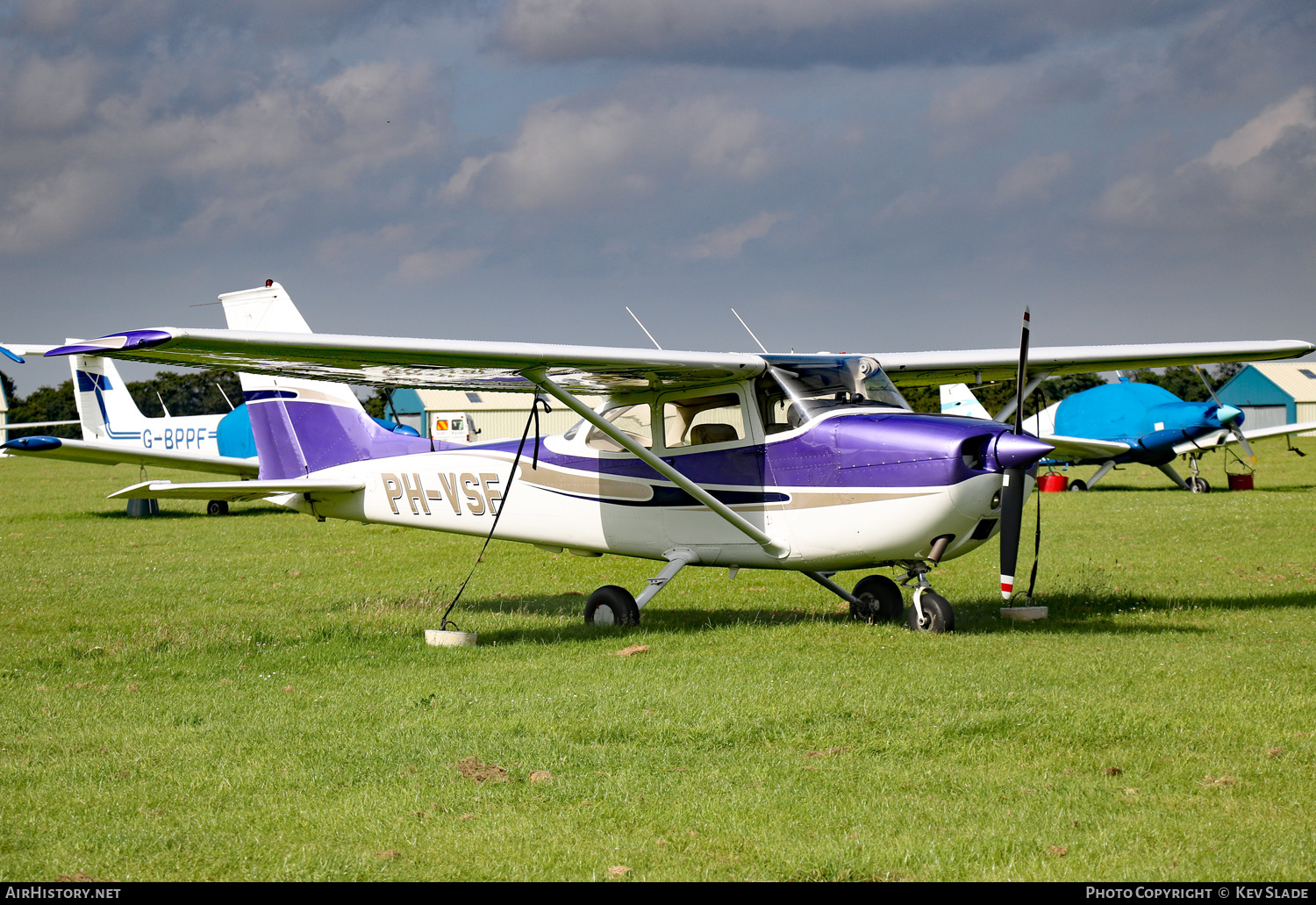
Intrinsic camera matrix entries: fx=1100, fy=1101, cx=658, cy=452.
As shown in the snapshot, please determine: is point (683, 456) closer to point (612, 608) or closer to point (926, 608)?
point (612, 608)

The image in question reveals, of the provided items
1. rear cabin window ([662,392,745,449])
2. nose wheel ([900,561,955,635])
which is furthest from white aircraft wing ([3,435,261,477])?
nose wheel ([900,561,955,635])

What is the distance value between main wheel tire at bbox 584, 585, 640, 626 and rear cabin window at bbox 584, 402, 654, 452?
1.34m

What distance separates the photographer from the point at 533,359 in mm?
8594

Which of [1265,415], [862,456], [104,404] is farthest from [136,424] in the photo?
[1265,415]

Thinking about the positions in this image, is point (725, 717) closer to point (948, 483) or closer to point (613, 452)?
point (948, 483)

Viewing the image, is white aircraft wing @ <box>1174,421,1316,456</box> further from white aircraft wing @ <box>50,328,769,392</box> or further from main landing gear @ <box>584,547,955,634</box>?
white aircraft wing @ <box>50,328,769,392</box>

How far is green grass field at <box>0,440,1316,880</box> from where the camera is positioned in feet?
13.8

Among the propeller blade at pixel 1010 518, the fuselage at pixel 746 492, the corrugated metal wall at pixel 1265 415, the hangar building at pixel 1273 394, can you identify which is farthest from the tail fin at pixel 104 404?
the corrugated metal wall at pixel 1265 415

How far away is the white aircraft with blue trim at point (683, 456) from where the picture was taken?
8.48 meters

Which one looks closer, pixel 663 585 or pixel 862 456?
pixel 862 456

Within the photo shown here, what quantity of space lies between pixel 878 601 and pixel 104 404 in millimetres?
27905

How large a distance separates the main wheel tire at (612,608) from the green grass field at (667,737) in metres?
0.23

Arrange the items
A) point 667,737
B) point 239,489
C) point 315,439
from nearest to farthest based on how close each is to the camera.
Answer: point 667,737 < point 239,489 < point 315,439

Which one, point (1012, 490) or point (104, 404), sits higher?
point (104, 404)
